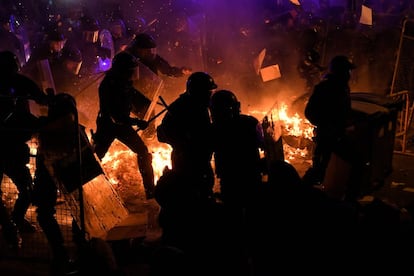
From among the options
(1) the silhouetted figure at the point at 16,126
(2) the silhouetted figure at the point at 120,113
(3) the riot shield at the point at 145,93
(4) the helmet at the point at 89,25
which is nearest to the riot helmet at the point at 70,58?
(4) the helmet at the point at 89,25

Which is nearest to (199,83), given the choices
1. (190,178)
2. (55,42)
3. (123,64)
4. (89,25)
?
(190,178)

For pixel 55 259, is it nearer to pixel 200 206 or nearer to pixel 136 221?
pixel 136 221

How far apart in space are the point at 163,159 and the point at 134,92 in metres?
1.74

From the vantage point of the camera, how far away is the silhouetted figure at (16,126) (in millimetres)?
5430

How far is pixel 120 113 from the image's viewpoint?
21.3ft

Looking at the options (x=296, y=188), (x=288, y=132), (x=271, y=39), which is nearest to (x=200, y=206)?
(x=296, y=188)

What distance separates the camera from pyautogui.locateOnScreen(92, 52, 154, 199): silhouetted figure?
645cm

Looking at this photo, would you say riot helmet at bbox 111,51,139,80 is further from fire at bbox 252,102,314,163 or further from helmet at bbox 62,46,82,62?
helmet at bbox 62,46,82,62

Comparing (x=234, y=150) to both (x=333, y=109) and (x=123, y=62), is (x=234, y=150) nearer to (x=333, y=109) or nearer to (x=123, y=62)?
(x=333, y=109)

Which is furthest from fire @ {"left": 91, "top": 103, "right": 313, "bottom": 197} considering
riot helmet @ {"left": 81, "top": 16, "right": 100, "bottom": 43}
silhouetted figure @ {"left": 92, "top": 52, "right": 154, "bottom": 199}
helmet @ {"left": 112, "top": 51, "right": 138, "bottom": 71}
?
riot helmet @ {"left": 81, "top": 16, "right": 100, "bottom": 43}

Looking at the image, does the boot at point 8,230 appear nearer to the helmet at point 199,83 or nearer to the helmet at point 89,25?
the helmet at point 199,83

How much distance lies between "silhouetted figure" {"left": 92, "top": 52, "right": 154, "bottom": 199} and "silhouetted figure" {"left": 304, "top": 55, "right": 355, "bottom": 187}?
256 cm

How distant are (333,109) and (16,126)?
4.41 meters

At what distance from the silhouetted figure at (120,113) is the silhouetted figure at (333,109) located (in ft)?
8.41
